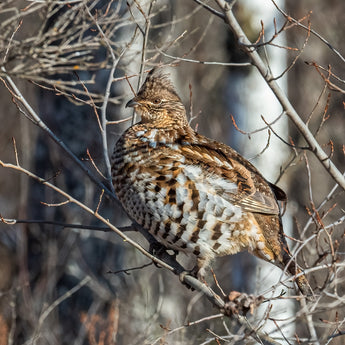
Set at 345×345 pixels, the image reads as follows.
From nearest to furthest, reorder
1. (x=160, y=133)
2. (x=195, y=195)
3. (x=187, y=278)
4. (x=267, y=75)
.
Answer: (x=267, y=75) < (x=187, y=278) < (x=195, y=195) < (x=160, y=133)

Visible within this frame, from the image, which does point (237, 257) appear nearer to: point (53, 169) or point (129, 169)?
point (53, 169)

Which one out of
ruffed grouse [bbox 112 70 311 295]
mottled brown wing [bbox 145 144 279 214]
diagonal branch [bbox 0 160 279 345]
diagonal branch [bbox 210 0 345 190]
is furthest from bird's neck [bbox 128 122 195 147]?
diagonal branch [bbox 210 0 345 190]

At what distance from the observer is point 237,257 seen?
988 cm

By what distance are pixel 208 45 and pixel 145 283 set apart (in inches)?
235

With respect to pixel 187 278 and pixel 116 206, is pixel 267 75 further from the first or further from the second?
pixel 116 206

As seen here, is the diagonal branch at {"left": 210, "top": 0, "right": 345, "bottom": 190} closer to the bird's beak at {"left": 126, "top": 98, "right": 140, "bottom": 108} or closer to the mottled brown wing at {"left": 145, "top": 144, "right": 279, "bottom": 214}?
the mottled brown wing at {"left": 145, "top": 144, "right": 279, "bottom": 214}

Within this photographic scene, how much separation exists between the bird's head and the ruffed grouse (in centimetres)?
3

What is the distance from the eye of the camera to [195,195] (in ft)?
15.7

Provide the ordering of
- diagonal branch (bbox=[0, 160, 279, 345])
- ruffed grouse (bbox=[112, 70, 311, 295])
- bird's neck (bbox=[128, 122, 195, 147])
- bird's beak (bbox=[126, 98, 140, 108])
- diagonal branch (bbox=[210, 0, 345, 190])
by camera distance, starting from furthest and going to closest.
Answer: bird's beak (bbox=[126, 98, 140, 108]) → bird's neck (bbox=[128, 122, 195, 147]) → ruffed grouse (bbox=[112, 70, 311, 295]) → diagonal branch (bbox=[210, 0, 345, 190]) → diagonal branch (bbox=[0, 160, 279, 345])

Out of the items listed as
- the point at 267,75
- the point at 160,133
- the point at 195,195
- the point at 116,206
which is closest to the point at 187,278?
the point at 195,195

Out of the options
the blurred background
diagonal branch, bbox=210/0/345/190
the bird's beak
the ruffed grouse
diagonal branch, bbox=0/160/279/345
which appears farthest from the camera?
the blurred background

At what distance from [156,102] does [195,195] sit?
97 cm

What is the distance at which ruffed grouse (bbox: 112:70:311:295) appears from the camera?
4711mm

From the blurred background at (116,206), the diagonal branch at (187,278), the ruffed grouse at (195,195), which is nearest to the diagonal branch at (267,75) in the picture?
the ruffed grouse at (195,195)
